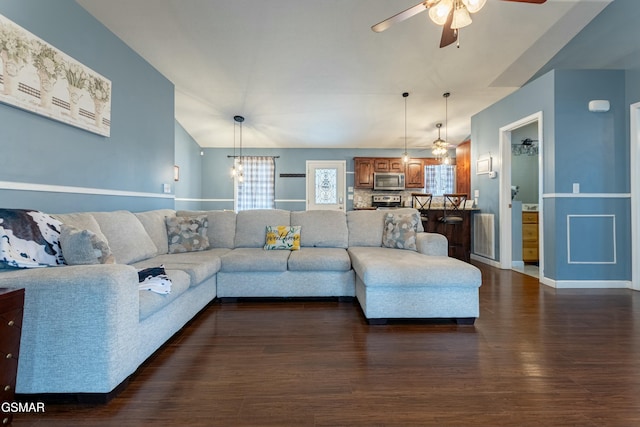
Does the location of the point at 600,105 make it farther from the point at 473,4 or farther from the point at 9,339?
the point at 9,339

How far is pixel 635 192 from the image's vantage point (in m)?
3.39

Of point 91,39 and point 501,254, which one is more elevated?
point 91,39

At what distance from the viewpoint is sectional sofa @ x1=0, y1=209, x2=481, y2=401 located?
1369mm

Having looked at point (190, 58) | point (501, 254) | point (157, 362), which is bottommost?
point (157, 362)

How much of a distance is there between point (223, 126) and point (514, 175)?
621 centimetres

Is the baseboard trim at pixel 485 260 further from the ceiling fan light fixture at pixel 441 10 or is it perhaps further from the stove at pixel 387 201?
the ceiling fan light fixture at pixel 441 10

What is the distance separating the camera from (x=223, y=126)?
6.24m

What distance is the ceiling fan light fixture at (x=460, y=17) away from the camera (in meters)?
2.17

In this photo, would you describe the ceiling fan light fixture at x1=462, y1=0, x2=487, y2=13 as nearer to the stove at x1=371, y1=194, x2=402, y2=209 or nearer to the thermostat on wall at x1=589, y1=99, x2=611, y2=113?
the thermostat on wall at x1=589, y1=99, x2=611, y2=113

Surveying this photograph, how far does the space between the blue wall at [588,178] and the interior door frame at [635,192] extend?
0.07 m

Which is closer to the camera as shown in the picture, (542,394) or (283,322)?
(542,394)

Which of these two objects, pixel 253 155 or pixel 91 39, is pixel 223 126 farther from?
pixel 91 39

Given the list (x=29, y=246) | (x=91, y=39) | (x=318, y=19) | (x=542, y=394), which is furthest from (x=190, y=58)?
(x=542, y=394)
